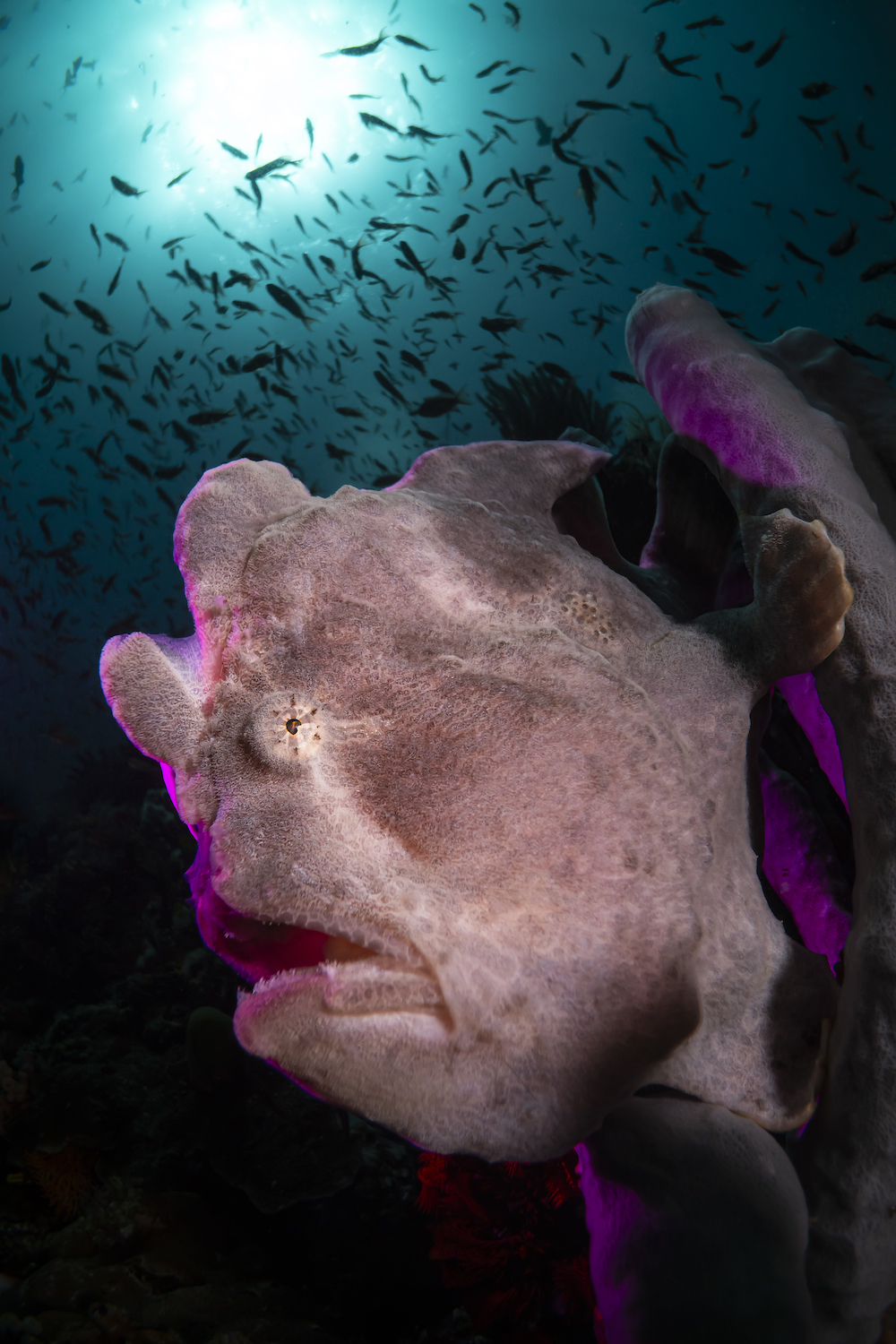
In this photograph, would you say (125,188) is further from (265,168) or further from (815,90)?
(815,90)

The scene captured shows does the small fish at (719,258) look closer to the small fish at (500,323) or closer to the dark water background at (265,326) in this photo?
the dark water background at (265,326)

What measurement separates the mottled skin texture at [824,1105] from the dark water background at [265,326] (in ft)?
6.69

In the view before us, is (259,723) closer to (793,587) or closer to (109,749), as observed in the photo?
(793,587)

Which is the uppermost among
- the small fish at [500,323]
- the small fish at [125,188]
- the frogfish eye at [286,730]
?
the small fish at [125,188]

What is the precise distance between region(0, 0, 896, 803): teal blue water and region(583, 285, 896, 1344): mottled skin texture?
5.93 metres

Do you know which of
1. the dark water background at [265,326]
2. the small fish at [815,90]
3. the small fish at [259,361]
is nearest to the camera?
the dark water background at [265,326]

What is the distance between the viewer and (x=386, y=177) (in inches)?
999

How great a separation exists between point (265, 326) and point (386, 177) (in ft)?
48.7

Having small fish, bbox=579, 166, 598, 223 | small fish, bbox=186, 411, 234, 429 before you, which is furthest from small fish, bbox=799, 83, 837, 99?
small fish, bbox=186, 411, 234, 429

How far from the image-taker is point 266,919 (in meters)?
1.13

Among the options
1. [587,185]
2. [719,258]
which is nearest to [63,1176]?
[719,258]

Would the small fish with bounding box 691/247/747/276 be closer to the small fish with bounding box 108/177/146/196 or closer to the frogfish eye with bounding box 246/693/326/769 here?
the frogfish eye with bounding box 246/693/326/769

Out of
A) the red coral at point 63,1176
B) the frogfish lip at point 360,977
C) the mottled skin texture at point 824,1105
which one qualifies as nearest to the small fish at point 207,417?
the mottled skin texture at point 824,1105

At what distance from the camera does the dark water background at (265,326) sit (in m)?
3.20
